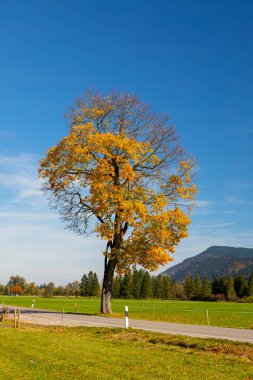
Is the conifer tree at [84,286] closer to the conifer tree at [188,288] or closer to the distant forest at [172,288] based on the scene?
the distant forest at [172,288]

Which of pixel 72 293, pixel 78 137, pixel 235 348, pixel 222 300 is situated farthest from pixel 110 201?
pixel 72 293

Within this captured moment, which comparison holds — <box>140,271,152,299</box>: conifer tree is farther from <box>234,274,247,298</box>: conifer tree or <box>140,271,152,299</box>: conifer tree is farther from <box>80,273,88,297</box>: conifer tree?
<box>234,274,247,298</box>: conifer tree

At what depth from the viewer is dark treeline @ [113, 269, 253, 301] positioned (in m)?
130

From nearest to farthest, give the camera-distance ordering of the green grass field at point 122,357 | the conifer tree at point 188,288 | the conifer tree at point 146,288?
the green grass field at point 122,357
the conifer tree at point 188,288
the conifer tree at point 146,288

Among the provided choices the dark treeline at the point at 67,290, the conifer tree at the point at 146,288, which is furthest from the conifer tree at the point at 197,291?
the dark treeline at the point at 67,290

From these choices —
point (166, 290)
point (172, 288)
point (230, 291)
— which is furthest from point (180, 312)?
point (172, 288)

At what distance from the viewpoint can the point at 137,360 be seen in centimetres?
Result: 1224

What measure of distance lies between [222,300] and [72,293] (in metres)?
76.7

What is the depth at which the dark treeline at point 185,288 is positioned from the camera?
427 ft

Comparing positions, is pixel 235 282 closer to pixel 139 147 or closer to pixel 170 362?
pixel 139 147

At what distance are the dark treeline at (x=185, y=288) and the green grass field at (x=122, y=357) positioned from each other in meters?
115

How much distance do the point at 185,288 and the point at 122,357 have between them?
4997 inches

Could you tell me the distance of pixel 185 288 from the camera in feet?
445

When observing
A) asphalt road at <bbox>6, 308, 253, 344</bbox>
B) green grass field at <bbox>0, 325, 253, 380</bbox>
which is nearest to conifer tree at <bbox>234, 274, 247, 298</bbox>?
asphalt road at <bbox>6, 308, 253, 344</bbox>
